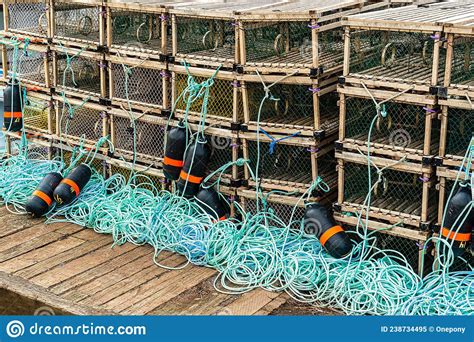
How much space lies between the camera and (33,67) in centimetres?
924

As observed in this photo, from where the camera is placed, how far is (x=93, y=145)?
331 inches

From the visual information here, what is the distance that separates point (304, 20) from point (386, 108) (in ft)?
3.32

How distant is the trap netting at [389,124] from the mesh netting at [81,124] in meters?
2.92

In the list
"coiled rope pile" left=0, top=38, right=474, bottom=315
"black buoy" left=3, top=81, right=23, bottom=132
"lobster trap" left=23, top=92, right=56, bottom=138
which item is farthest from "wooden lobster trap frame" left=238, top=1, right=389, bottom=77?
"black buoy" left=3, top=81, right=23, bottom=132

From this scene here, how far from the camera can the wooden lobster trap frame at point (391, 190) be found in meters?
6.46

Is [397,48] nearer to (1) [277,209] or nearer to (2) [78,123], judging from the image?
(1) [277,209]

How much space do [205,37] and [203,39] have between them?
0.48ft

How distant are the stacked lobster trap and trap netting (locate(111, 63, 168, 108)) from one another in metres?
2.02

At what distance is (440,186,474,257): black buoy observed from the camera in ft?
20.1

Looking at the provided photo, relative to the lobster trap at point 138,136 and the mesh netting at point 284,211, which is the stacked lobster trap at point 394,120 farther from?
the lobster trap at point 138,136

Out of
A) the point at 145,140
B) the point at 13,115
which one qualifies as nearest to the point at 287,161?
the point at 145,140

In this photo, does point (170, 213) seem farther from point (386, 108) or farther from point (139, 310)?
point (386, 108)

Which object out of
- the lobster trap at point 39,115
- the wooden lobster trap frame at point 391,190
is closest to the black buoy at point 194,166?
the wooden lobster trap frame at point 391,190

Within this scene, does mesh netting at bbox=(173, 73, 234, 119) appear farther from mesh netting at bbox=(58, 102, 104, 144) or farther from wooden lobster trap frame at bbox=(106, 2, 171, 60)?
mesh netting at bbox=(58, 102, 104, 144)
